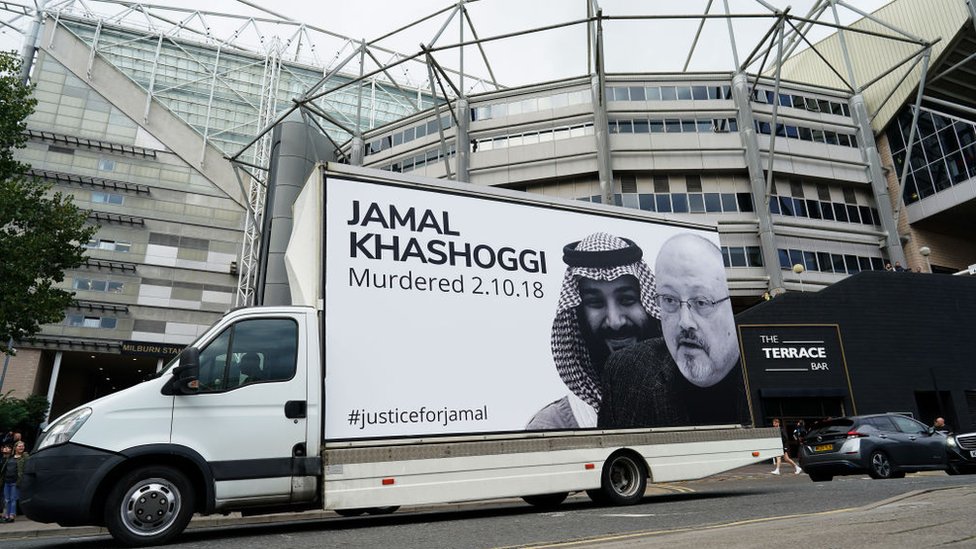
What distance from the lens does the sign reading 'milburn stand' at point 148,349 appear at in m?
38.9

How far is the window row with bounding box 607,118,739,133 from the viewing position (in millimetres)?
33331

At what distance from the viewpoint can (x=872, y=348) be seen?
24.0 meters

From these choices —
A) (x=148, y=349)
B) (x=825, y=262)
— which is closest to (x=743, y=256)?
(x=825, y=262)

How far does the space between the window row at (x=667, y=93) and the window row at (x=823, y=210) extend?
6.69 m

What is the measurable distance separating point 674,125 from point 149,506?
32.4 metres

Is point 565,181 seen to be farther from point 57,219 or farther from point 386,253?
point 386,253

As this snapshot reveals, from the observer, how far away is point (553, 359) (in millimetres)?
8266

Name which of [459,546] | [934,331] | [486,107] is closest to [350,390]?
[459,546]

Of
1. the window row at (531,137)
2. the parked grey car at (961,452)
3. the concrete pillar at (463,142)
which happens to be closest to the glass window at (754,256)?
the window row at (531,137)

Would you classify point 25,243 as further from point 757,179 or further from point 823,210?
point 823,210

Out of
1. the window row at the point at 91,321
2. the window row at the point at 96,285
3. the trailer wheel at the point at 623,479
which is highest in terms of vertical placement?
the window row at the point at 96,285

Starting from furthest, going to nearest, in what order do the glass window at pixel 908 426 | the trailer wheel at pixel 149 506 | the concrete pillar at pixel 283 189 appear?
the concrete pillar at pixel 283 189 → the glass window at pixel 908 426 → the trailer wheel at pixel 149 506

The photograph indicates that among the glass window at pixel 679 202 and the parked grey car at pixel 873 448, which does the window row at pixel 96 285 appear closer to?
the glass window at pixel 679 202

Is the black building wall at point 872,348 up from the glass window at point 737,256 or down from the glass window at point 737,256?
down
